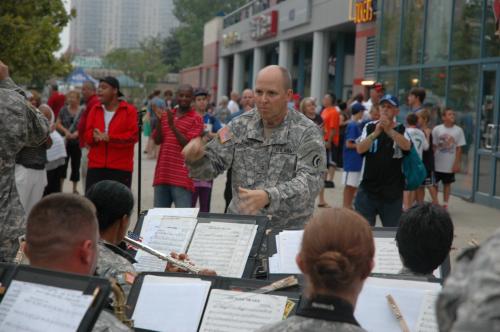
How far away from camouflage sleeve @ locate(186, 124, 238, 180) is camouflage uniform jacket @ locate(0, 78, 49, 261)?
102 centimetres

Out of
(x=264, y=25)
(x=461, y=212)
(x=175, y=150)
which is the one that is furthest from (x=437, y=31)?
(x=264, y=25)

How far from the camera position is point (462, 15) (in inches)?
613

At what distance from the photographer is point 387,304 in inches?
137

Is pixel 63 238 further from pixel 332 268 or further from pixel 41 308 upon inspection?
pixel 332 268

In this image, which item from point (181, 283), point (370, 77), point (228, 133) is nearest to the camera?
point (181, 283)

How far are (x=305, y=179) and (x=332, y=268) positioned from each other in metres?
2.44

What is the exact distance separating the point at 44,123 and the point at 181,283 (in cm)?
198

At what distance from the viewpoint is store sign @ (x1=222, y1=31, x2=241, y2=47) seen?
144 ft

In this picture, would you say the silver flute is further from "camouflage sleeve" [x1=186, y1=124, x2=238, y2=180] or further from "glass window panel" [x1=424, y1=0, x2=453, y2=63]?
"glass window panel" [x1=424, y1=0, x2=453, y2=63]

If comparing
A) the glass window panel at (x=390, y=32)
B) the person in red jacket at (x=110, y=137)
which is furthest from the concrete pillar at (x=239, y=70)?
the person in red jacket at (x=110, y=137)

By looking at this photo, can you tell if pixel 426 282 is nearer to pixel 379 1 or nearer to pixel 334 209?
pixel 334 209

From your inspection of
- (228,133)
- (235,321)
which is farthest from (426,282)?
(228,133)

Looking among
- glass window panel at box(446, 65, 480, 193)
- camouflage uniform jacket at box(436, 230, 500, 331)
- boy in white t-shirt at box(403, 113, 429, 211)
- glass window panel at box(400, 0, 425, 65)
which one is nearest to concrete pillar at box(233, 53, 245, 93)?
glass window panel at box(400, 0, 425, 65)

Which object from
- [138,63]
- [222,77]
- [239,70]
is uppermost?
[138,63]
